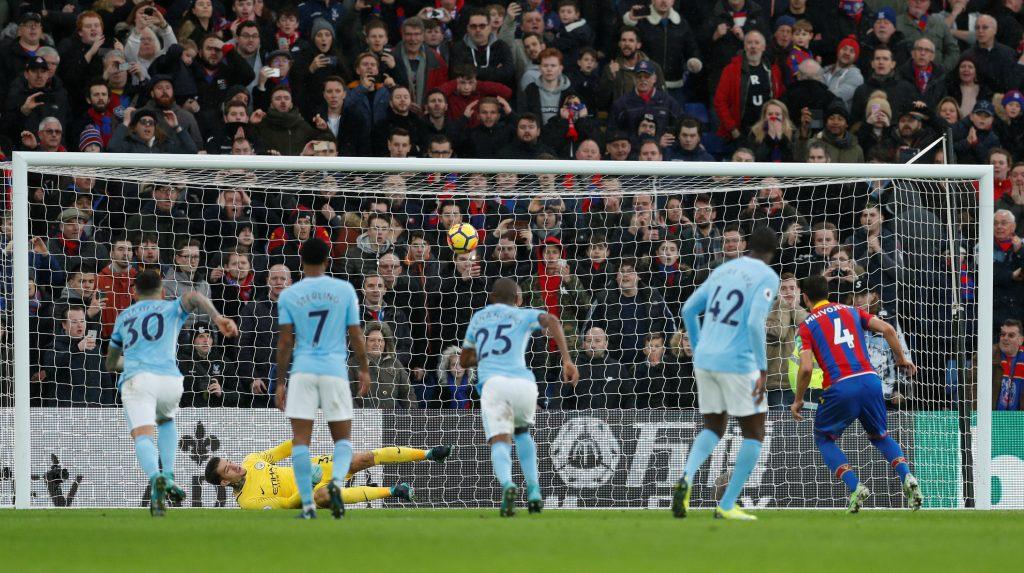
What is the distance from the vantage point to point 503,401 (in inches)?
440

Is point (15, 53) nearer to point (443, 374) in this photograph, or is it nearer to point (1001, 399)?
point (443, 374)

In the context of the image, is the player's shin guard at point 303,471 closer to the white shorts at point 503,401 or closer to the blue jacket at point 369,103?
the white shorts at point 503,401

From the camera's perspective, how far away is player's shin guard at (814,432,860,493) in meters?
12.2

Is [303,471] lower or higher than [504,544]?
higher

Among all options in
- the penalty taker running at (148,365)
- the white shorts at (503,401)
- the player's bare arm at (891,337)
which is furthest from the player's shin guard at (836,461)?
the penalty taker running at (148,365)

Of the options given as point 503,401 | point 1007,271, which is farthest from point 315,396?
point 1007,271

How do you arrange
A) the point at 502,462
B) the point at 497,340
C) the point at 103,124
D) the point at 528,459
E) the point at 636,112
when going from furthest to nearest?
the point at 636,112, the point at 103,124, the point at 528,459, the point at 497,340, the point at 502,462

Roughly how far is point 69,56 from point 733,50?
319 inches

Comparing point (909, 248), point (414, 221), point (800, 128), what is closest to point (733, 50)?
point (800, 128)

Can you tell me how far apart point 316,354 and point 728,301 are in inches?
118

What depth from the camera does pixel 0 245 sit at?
1473cm

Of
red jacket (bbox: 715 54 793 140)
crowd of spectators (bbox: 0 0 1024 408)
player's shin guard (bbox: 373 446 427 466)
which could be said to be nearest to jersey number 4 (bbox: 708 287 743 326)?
crowd of spectators (bbox: 0 0 1024 408)

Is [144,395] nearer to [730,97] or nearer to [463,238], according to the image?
[463,238]

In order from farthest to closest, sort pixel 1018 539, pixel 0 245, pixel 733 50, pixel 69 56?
1. pixel 733 50
2. pixel 69 56
3. pixel 0 245
4. pixel 1018 539
